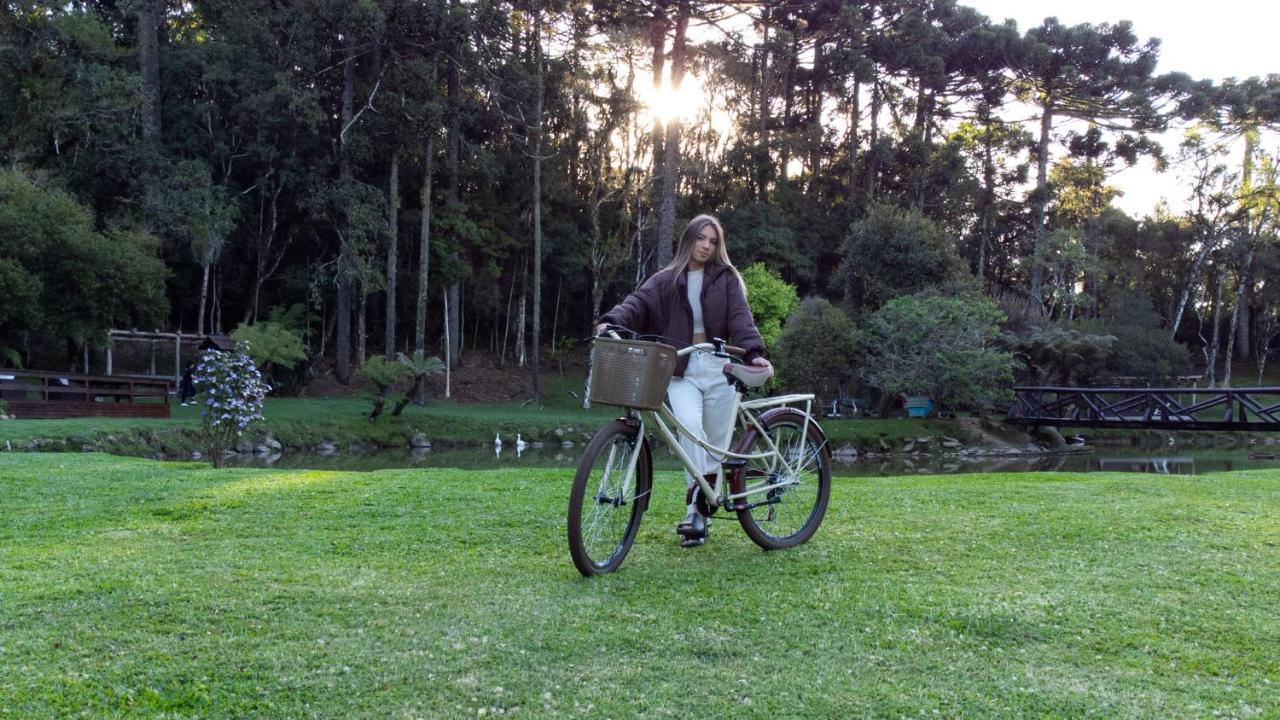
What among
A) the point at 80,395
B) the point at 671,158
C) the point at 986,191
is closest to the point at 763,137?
the point at 986,191

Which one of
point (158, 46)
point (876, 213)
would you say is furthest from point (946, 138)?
point (158, 46)

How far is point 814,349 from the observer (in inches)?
1092

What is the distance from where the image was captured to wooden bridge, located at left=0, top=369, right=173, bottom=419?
19.5 m

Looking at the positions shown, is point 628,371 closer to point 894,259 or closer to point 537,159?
point 894,259

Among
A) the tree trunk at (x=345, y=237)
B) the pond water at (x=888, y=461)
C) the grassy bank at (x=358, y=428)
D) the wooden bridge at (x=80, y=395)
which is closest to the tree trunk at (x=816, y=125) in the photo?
the grassy bank at (x=358, y=428)

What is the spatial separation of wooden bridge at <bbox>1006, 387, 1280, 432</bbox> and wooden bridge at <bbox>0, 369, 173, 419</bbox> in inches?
948

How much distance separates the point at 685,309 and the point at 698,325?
12cm

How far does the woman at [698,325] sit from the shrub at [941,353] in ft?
74.1

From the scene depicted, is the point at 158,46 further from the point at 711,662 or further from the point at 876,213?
the point at 711,662

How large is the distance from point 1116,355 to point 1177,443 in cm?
505

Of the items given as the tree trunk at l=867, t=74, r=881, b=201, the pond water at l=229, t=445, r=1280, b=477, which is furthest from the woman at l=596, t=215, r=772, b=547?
the tree trunk at l=867, t=74, r=881, b=201

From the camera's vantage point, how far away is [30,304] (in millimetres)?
21516

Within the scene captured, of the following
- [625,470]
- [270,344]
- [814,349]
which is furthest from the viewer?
[814,349]

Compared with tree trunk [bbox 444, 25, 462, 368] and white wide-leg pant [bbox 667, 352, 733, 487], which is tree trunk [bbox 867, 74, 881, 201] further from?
white wide-leg pant [bbox 667, 352, 733, 487]
